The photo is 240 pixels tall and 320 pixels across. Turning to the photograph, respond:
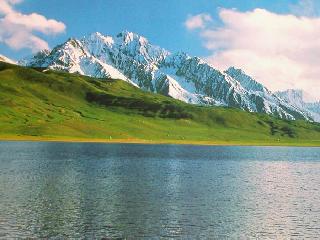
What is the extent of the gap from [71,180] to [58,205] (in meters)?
33.0

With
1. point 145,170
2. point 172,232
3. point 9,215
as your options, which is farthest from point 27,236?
point 145,170

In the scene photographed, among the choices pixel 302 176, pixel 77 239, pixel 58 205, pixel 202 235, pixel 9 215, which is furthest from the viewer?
pixel 302 176

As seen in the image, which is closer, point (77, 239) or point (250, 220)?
point (77, 239)

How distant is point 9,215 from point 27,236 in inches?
464

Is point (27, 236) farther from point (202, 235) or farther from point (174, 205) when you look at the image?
point (174, 205)

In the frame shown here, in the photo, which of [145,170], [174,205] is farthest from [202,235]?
[145,170]

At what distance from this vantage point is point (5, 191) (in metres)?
87.4

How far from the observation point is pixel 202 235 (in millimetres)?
59719

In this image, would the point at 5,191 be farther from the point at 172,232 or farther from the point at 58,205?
the point at 172,232

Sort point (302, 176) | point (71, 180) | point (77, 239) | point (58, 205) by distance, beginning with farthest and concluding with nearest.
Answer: point (302, 176), point (71, 180), point (58, 205), point (77, 239)

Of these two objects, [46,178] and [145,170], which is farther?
[145,170]

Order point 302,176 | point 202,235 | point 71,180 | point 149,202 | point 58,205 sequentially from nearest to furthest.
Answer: point 202,235 → point 58,205 → point 149,202 → point 71,180 → point 302,176

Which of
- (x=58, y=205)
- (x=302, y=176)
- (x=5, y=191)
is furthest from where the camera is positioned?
(x=302, y=176)

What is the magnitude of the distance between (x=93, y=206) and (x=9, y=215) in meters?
13.9
